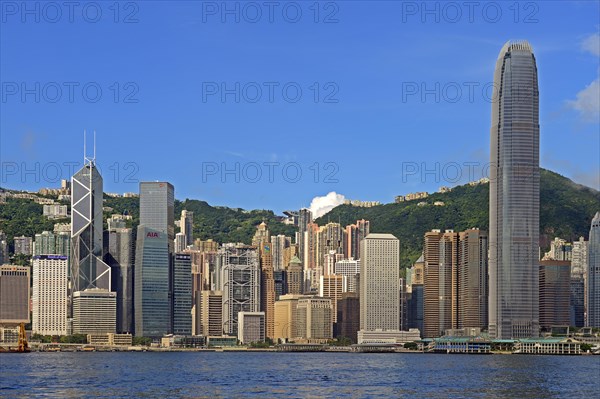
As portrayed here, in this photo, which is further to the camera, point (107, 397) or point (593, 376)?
point (593, 376)

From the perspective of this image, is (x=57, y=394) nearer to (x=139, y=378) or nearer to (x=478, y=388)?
(x=139, y=378)

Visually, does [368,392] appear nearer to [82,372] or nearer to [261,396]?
[261,396]

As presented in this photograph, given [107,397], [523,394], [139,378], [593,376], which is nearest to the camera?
[107,397]

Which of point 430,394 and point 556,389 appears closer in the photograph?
point 430,394

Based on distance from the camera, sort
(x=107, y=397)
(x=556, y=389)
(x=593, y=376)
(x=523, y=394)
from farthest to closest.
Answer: (x=593, y=376)
(x=556, y=389)
(x=523, y=394)
(x=107, y=397)

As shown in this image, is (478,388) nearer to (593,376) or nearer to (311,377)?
(311,377)

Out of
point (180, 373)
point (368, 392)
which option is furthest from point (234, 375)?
point (368, 392)

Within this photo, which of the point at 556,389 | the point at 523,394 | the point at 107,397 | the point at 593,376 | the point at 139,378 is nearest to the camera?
the point at 107,397

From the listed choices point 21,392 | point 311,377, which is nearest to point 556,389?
point 311,377
